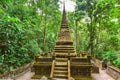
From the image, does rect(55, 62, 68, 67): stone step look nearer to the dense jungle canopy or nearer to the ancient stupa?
the ancient stupa

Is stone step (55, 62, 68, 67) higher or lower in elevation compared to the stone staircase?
lower

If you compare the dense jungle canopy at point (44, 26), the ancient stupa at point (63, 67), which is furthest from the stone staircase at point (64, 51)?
the dense jungle canopy at point (44, 26)

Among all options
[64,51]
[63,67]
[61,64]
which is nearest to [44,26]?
[64,51]

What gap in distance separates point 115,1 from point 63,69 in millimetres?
6143

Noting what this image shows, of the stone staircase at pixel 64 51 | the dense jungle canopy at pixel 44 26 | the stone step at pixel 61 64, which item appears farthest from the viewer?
the stone staircase at pixel 64 51

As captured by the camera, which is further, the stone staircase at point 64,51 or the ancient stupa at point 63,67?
the stone staircase at point 64,51

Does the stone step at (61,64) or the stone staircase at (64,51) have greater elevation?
the stone staircase at (64,51)

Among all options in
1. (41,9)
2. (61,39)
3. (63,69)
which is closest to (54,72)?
(63,69)

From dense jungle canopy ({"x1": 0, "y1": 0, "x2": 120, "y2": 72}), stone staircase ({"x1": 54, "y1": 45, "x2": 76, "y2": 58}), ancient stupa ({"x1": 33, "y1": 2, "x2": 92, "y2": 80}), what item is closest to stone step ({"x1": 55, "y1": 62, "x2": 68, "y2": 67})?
ancient stupa ({"x1": 33, "y1": 2, "x2": 92, "y2": 80})

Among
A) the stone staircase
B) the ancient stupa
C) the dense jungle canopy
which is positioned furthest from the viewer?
the stone staircase

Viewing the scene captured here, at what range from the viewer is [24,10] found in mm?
13711

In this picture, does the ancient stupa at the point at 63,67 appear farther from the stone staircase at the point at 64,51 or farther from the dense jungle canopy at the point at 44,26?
the dense jungle canopy at the point at 44,26

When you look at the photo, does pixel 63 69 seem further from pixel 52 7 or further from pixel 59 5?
pixel 59 5

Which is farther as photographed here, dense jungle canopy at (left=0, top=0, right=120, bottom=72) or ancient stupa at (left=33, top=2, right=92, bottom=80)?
dense jungle canopy at (left=0, top=0, right=120, bottom=72)
